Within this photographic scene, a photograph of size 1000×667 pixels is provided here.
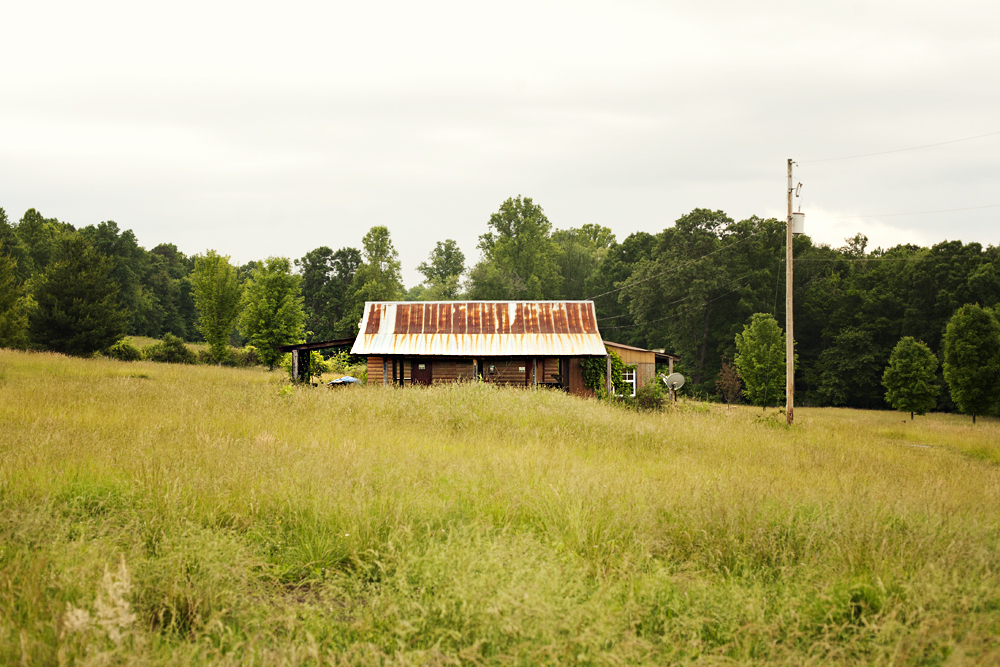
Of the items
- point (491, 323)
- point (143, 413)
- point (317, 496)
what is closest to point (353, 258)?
point (491, 323)

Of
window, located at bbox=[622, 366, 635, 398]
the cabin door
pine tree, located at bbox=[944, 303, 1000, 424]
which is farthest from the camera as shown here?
pine tree, located at bbox=[944, 303, 1000, 424]

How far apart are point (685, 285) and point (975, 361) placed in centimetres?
2350

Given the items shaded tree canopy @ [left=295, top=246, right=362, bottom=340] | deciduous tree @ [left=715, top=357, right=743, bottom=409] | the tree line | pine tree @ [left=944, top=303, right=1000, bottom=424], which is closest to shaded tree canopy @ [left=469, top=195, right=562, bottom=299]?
the tree line

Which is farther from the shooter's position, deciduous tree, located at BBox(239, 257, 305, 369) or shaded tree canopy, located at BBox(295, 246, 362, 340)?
shaded tree canopy, located at BBox(295, 246, 362, 340)

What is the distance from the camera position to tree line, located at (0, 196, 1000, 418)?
46469 mm

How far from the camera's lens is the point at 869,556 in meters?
4.42

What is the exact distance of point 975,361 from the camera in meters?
31.8

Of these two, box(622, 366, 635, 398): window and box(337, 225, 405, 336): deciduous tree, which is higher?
box(337, 225, 405, 336): deciduous tree

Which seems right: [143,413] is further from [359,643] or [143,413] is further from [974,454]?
[974,454]

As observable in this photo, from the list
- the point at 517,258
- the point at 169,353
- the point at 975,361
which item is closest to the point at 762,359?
the point at 975,361

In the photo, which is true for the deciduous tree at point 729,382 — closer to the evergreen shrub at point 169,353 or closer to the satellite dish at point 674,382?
the satellite dish at point 674,382

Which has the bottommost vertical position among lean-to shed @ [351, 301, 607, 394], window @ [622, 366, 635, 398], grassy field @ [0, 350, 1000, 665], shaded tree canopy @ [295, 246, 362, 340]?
window @ [622, 366, 635, 398]

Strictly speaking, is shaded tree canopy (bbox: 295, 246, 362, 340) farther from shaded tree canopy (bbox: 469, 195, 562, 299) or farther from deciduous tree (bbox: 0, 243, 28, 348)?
deciduous tree (bbox: 0, 243, 28, 348)

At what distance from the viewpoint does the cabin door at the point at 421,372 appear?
27.9m
